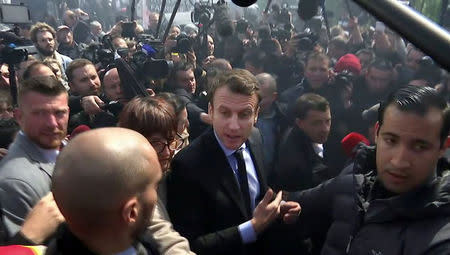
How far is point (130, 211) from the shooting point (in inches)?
45.3

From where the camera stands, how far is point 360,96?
563cm

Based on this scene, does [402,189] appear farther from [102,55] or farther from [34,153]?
[102,55]

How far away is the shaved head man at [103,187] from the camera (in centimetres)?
111

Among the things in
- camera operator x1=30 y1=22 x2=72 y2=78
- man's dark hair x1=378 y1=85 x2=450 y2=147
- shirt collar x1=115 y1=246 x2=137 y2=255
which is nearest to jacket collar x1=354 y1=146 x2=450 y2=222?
man's dark hair x1=378 y1=85 x2=450 y2=147

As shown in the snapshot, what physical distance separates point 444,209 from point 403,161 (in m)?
0.21

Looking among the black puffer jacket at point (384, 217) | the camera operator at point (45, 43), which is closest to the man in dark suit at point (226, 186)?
A: the black puffer jacket at point (384, 217)

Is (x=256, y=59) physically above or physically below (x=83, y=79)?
below

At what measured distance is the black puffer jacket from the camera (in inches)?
56.2

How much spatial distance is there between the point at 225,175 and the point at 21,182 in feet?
2.90

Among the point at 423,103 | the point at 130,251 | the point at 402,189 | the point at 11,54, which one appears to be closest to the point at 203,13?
the point at 11,54

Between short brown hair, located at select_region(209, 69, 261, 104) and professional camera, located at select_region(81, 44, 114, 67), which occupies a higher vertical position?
short brown hair, located at select_region(209, 69, 261, 104)

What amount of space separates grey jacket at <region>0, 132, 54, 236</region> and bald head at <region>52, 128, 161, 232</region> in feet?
2.76

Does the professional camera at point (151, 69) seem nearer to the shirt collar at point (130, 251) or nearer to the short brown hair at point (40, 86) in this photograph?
the short brown hair at point (40, 86)

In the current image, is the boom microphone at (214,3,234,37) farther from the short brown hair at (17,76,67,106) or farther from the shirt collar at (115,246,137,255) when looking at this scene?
the shirt collar at (115,246,137,255)
